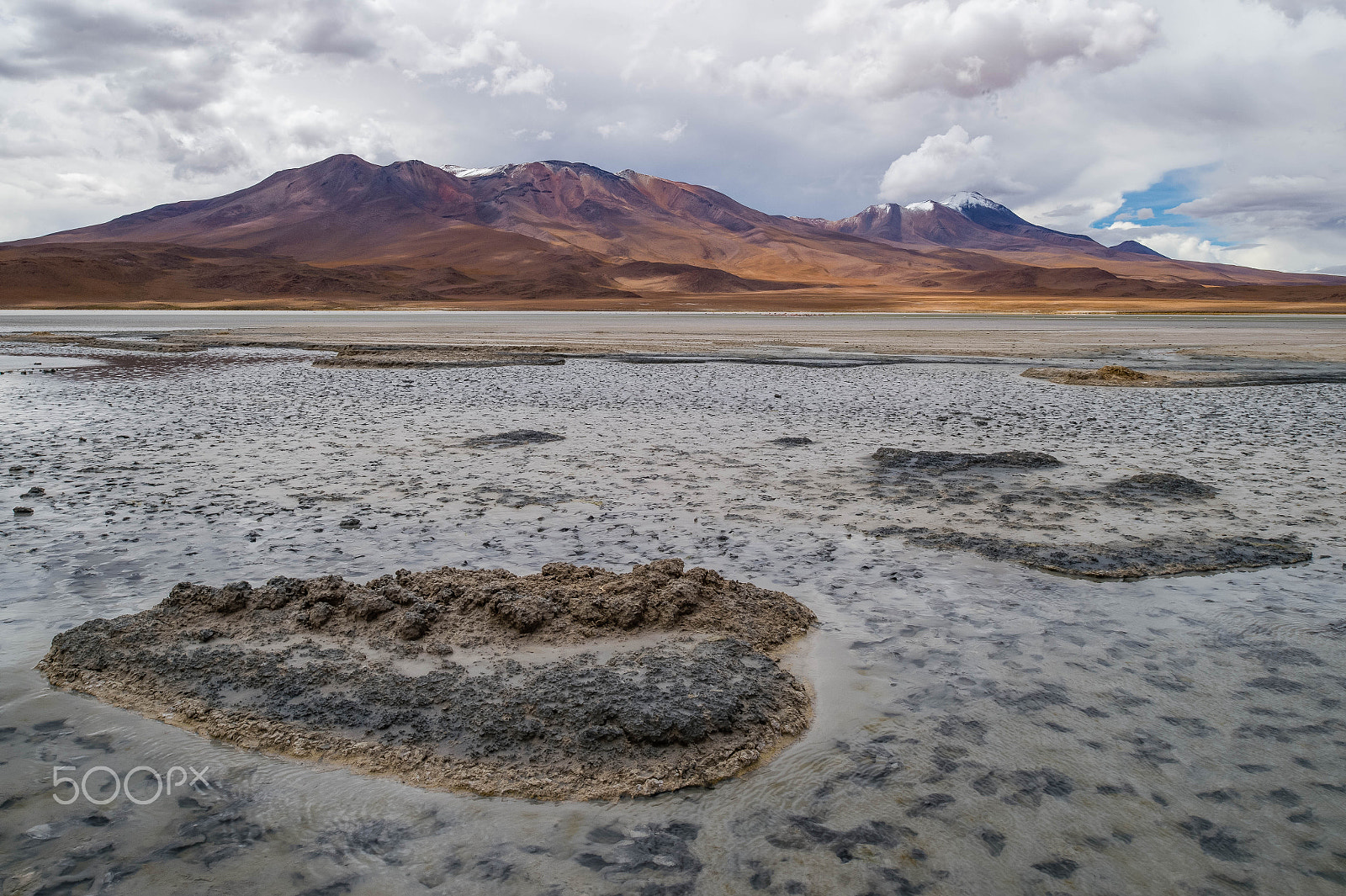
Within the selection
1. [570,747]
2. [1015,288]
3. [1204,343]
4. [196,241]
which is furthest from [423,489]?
[196,241]

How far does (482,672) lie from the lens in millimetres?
3941

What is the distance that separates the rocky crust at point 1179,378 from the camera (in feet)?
56.4

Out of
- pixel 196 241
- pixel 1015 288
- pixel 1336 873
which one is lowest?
pixel 1336 873

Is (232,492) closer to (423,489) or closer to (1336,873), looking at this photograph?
(423,489)

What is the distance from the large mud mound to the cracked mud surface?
13 cm

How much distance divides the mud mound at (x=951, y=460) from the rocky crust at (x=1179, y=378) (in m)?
9.25

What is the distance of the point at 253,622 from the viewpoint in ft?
14.5

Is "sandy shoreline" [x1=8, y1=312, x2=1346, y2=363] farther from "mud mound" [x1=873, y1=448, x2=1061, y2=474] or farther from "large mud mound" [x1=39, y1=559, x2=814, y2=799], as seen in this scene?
"large mud mound" [x1=39, y1=559, x2=814, y2=799]

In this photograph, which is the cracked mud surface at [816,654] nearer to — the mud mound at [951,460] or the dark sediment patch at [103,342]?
the mud mound at [951,460]

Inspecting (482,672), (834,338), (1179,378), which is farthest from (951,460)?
(834,338)

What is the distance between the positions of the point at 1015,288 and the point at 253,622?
489 ft

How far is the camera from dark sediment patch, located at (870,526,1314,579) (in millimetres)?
5539

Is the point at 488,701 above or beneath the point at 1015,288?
beneath

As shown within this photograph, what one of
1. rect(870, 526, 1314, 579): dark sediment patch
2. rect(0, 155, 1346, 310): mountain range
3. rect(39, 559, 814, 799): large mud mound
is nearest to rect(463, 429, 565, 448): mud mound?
rect(39, 559, 814, 799): large mud mound
